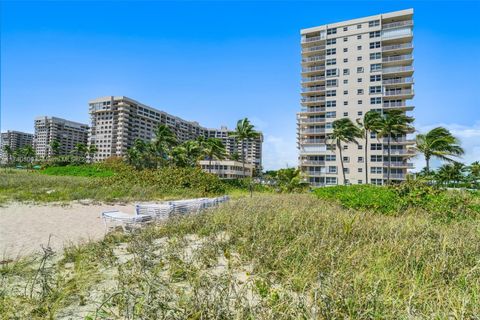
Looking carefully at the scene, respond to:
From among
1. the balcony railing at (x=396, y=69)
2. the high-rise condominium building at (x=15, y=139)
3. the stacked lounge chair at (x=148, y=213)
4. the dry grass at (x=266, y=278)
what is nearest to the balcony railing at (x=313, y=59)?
the balcony railing at (x=396, y=69)

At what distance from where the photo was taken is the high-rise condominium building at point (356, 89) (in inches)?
1918

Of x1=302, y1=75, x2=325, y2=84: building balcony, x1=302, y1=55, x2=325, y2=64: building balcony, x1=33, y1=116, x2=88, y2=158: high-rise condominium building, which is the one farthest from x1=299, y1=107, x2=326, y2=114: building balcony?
x1=33, y1=116, x2=88, y2=158: high-rise condominium building

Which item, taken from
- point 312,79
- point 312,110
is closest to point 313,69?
point 312,79

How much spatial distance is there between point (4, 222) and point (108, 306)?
423 inches

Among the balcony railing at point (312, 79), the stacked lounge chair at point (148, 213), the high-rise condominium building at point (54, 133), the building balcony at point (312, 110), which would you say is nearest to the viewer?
the stacked lounge chair at point (148, 213)

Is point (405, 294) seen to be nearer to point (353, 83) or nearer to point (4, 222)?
point (4, 222)

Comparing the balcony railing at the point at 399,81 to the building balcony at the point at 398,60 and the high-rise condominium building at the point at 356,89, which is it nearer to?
the high-rise condominium building at the point at 356,89

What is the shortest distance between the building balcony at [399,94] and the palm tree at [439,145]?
1140cm

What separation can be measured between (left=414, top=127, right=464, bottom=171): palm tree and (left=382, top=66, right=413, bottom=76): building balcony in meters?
15.1

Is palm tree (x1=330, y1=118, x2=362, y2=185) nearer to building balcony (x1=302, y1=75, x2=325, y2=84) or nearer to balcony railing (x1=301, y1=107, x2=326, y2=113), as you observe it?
balcony railing (x1=301, y1=107, x2=326, y2=113)

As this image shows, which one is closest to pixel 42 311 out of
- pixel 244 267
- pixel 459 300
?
pixel 244 267

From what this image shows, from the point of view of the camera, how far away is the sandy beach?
759 centimetres

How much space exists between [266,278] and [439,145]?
44.5 metres

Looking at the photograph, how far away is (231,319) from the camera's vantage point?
3.03m
